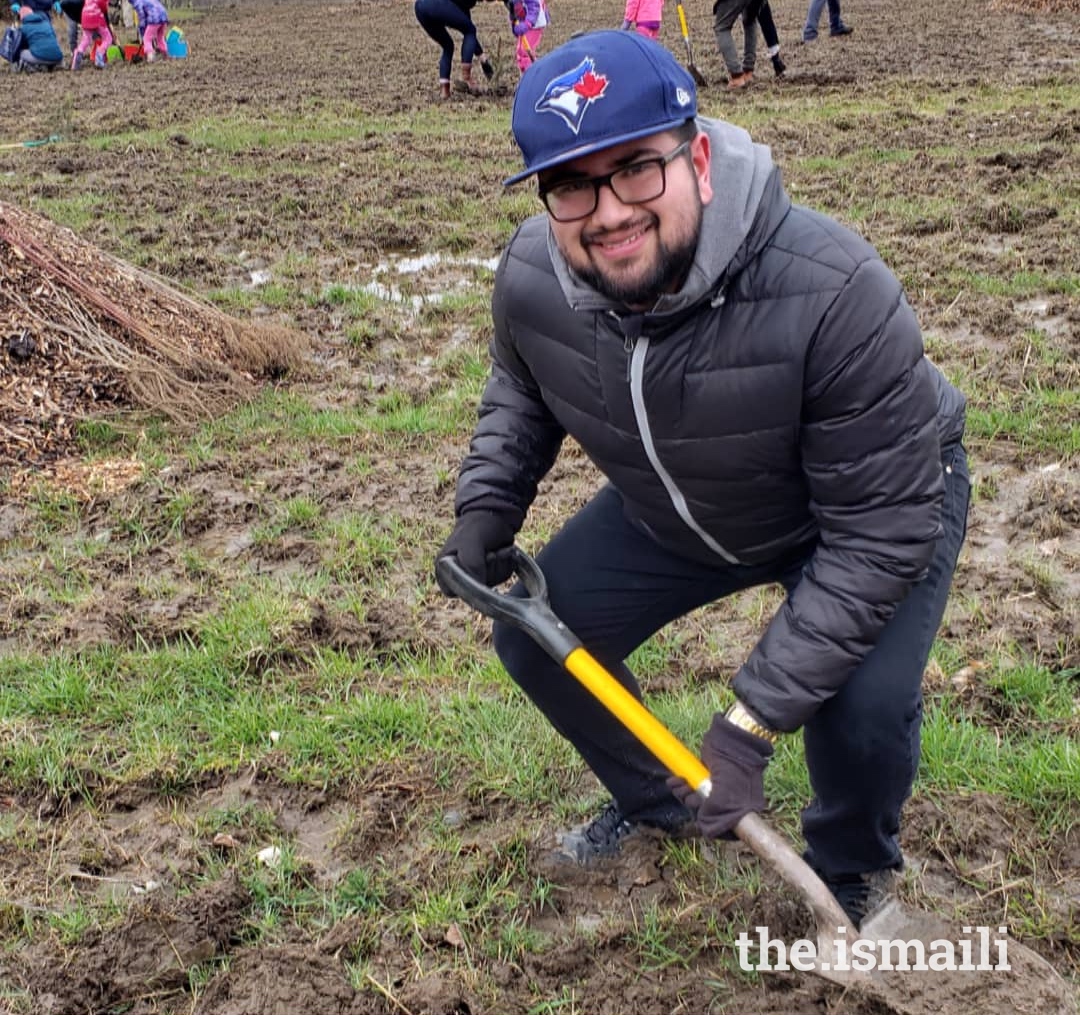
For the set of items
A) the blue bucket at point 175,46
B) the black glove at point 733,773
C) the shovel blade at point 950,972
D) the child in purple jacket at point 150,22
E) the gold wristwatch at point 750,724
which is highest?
the child in purple jacket at point 150,22

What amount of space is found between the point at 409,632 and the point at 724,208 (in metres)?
2.05

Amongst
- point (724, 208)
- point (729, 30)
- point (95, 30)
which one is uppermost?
point (95, 30)

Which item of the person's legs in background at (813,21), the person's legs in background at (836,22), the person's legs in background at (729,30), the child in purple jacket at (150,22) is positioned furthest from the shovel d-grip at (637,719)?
the child in purple jacket at (150,22)

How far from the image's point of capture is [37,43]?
1783 centimetres

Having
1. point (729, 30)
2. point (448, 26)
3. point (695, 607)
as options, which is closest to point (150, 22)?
point (448, 26)

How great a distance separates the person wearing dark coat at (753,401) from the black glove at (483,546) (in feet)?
0.16

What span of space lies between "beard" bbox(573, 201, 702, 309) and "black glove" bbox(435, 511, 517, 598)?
68cm

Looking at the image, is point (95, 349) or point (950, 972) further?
point (95, 349)

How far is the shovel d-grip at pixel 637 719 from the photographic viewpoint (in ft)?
7.14

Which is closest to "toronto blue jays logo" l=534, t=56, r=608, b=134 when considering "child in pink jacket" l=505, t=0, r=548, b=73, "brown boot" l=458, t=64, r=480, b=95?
"child in pink jacket" l=505, t=0, r=548, b=73

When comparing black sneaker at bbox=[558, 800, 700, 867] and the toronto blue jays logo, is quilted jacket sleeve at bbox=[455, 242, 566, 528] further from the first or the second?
black sneaker at bbox=[558, 800, 700, 867]

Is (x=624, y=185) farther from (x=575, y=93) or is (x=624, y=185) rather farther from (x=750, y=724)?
(x=750, y=724)

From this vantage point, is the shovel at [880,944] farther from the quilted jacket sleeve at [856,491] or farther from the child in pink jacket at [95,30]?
the child in pink jacket at [95,30]

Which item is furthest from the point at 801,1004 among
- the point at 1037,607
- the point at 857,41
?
the point at 857,41
